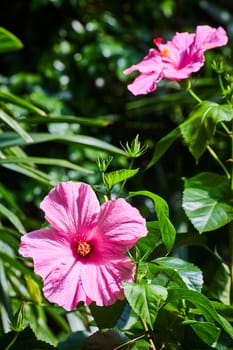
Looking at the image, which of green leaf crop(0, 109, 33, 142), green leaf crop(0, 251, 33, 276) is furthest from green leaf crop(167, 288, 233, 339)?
green leaf crop(0, 109, 33, 142)

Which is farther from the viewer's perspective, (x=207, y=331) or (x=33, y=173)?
(x=33, y=173)

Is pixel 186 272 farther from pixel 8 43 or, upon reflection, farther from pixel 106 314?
pixel 8 43

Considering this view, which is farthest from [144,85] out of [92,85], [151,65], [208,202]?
[92,85]

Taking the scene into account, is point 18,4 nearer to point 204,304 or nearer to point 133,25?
point 133,25

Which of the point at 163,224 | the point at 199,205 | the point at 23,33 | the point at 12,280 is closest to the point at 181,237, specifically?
the point at 199,205

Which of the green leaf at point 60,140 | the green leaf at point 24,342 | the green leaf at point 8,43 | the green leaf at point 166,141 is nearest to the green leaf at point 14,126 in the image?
the green leaf at point 60,140

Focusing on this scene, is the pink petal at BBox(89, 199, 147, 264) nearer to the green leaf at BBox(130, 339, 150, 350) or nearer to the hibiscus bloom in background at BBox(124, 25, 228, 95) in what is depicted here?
the green leaf at BBox(130, 339, 150, 350)
